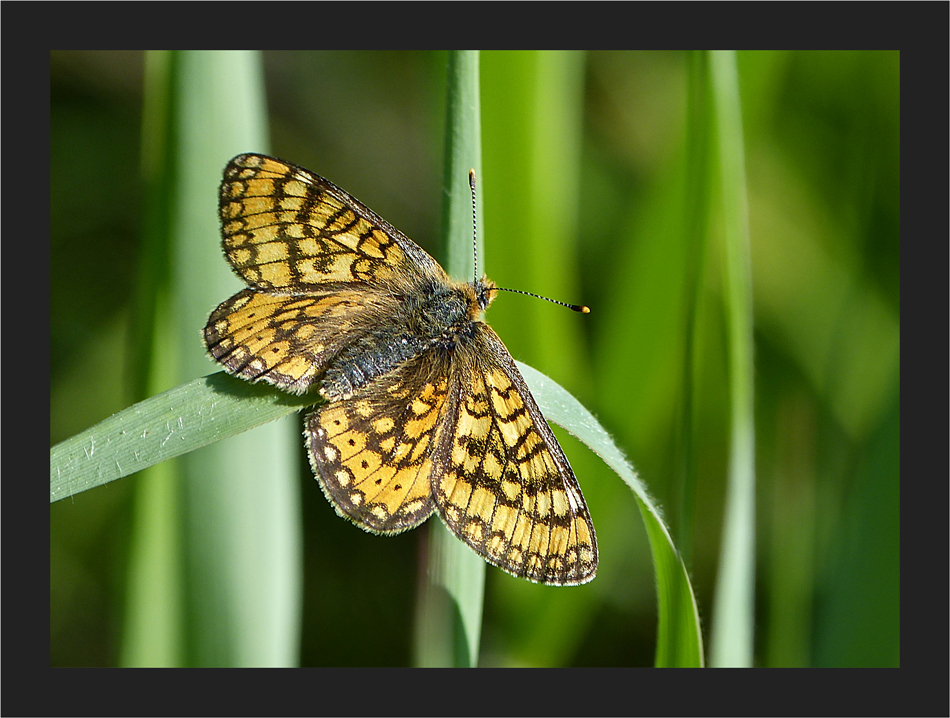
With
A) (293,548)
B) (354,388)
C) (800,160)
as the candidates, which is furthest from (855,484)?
(293,548)

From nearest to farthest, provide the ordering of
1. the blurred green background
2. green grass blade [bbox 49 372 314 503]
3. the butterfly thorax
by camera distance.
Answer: green grass blade [bbox 49 372 314 503] → the butterfly thorax → the blurred green background

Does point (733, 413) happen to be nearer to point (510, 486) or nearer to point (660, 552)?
point (660, 552)

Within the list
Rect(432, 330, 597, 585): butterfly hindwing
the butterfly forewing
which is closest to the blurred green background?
the butterfly forewing

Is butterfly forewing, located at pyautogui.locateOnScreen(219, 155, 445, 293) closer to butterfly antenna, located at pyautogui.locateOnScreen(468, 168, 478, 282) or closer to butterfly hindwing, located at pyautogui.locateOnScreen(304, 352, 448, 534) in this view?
butterfly antenna, located at pyautogui.locateOnScreen(468, 168, 478, 282)

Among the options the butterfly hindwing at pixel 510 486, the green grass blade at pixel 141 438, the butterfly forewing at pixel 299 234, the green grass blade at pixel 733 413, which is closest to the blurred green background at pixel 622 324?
the green grass blade at pixel 733 413

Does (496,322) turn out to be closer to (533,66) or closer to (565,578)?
(533,66)

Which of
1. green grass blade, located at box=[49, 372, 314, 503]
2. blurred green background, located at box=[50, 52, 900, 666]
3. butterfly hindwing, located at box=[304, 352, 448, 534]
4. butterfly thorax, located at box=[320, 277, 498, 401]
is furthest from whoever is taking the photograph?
blurred green background, located at box=[50, 52, 900, 666]

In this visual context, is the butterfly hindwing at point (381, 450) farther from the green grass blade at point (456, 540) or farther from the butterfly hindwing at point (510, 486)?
the green grass blade at point (456, 540)
